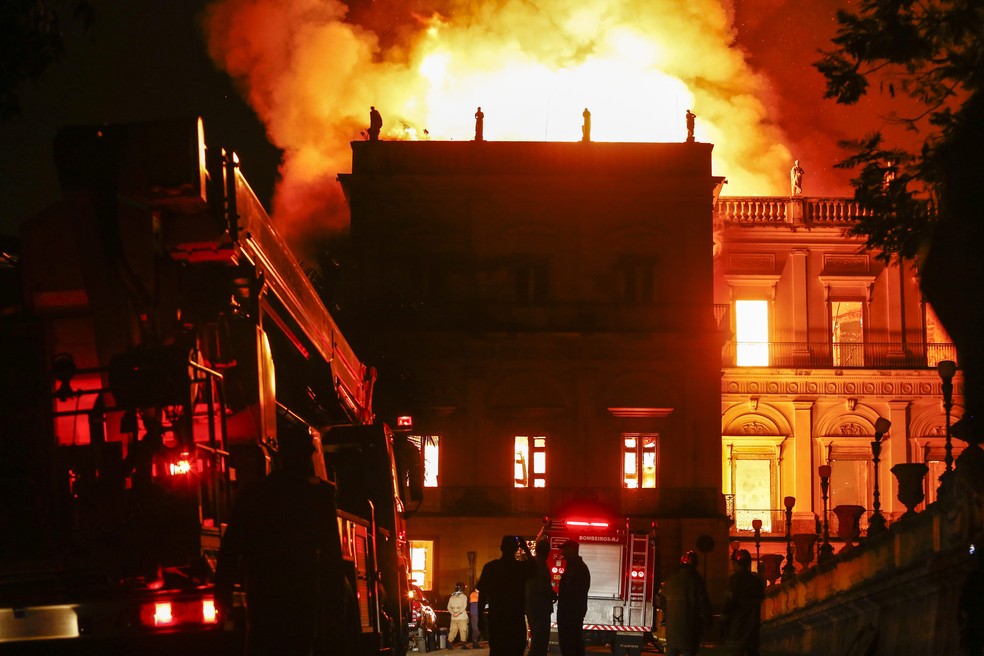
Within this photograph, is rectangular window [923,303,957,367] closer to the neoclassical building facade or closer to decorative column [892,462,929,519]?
the neoclassical building facade

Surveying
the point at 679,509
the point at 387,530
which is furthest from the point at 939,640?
the point at 679,509

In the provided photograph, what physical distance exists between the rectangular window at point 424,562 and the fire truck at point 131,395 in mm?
35614

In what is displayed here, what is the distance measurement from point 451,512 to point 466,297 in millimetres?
6978

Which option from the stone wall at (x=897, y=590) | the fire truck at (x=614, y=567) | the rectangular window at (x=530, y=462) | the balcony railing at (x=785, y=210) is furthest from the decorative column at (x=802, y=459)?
the stone wall at (x=897, y=590)

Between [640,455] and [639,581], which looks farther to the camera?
[640,455]

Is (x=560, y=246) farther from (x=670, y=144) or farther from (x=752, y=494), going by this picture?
(x=752, y=494)

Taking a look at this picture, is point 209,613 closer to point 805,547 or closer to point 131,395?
point 131,395

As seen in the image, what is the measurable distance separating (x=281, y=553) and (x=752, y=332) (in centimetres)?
4309

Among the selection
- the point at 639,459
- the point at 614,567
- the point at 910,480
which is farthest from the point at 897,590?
the point at 639,459

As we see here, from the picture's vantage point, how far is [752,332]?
165 ft

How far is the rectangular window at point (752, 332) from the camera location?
50.2 meters

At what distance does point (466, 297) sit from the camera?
4781 centimetres

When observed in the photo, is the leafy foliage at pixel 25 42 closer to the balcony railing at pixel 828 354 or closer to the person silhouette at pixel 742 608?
the person silhouette at pixel 742 608

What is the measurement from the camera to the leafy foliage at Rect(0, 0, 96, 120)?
1118 centimetres
